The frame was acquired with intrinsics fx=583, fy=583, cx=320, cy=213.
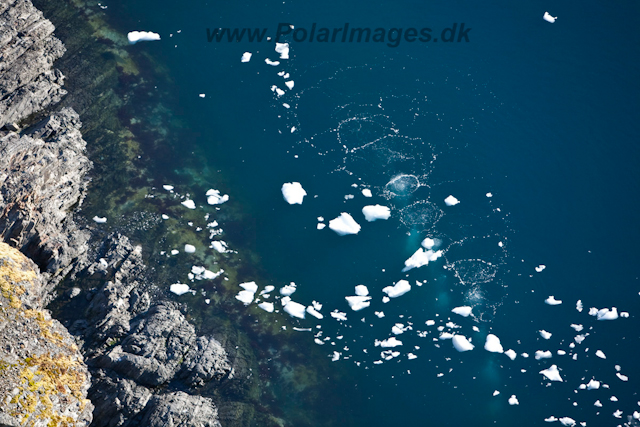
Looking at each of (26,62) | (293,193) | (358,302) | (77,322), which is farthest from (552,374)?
(26,62)

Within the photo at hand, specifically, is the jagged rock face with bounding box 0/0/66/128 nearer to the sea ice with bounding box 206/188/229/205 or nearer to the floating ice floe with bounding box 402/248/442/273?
the sea ice with bounding box 206/188/229/205

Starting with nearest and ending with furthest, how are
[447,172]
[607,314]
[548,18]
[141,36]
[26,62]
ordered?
[607,314], [26,62], [447,172], [141,36], [548,18]

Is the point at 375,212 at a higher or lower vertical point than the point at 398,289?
higher

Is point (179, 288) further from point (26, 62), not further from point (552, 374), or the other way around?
point (552, 374)

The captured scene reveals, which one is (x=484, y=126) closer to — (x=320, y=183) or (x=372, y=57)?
(x=372, y=57)

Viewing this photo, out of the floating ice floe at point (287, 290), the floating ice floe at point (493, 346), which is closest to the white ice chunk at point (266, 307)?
the floating ice floe at point (287, 290)

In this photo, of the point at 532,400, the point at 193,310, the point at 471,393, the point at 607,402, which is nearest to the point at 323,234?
the point at 193,310
